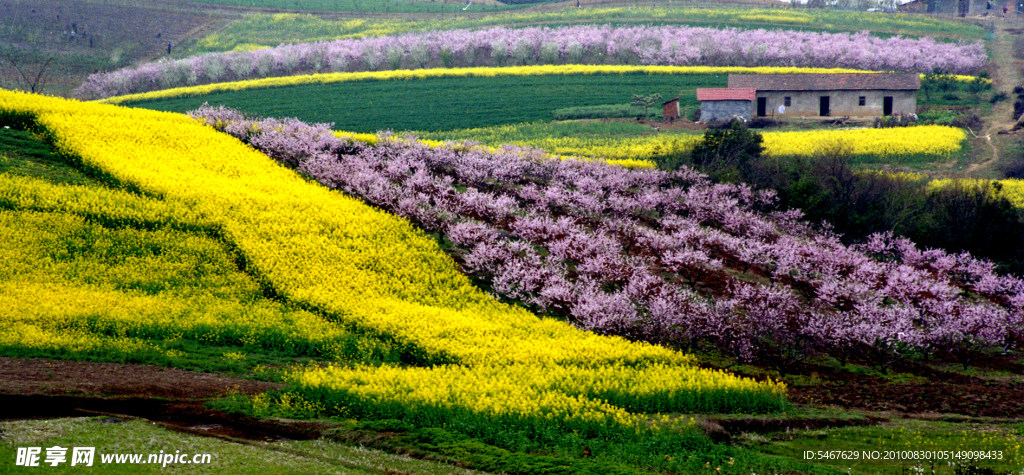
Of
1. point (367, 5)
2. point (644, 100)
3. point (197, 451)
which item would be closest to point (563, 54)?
point (644, 100)

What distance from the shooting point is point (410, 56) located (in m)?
101

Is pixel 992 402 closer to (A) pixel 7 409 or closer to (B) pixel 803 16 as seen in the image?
(A) pixel 7 409

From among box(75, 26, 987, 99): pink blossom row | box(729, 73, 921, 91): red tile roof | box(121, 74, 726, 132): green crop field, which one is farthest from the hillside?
box(75, 26, 987, 99): pink blossom row

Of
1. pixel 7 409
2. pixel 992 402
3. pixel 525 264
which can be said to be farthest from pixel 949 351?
pixel 7 409

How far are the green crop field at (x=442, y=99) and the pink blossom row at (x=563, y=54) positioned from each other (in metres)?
10.4

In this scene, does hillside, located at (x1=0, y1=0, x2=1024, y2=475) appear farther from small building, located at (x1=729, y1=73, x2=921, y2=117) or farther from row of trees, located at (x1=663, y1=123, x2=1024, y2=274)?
small building, located at (x1=729, y1=73, x2=921, y2=117)

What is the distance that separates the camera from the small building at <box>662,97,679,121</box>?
75.6 meters

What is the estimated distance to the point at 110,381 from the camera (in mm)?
19438

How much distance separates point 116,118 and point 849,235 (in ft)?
130

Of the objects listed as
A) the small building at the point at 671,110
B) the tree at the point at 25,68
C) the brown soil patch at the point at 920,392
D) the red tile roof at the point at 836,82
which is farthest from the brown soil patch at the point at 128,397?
the tree at the point at 25,68

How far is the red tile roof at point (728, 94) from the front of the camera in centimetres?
7531

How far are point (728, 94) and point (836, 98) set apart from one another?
10.9m

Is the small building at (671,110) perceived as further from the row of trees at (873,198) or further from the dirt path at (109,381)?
the dirt path at (109,381)

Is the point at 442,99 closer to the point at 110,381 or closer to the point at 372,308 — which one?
the point at 372,308
